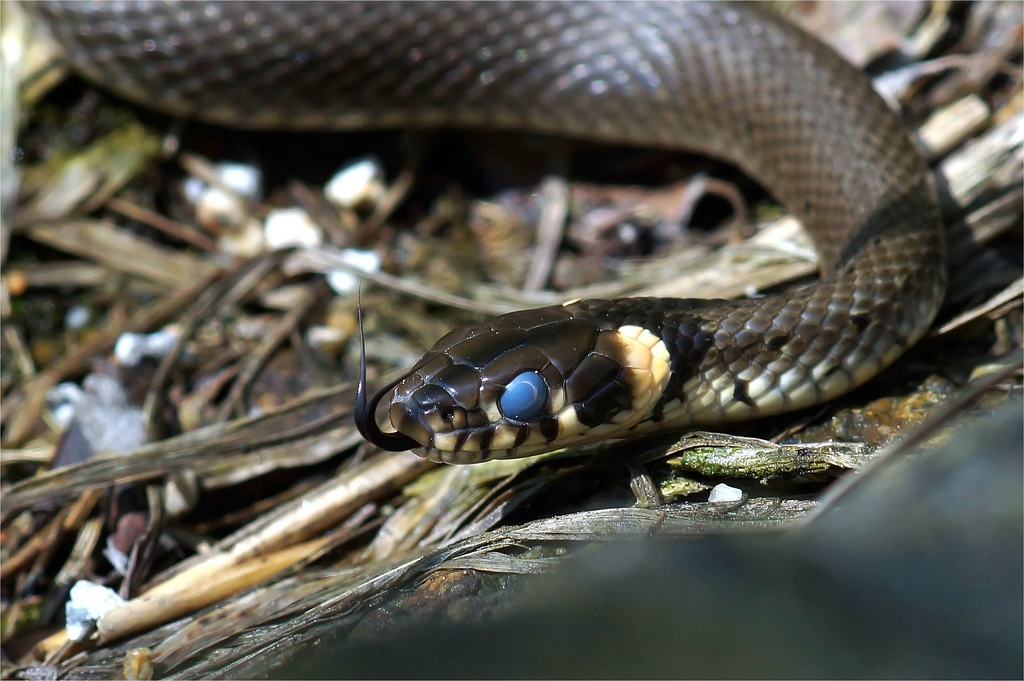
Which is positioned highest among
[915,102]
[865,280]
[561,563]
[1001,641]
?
[915,102]

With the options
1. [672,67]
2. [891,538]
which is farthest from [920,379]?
[672,67]

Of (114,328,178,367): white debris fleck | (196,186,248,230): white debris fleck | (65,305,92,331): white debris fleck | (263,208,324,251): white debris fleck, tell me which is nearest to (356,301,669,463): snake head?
(114,328,178,367): white debris fleck

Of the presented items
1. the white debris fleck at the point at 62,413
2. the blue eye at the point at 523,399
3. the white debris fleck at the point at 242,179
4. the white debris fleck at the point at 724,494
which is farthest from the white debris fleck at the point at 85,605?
the white debris fleck at the point at 242,179

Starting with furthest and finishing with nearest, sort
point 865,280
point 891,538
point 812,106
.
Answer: point 812,106
point 865,280
point 891,538

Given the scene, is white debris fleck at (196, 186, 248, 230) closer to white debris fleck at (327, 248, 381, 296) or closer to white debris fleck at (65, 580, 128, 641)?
white debris fleck at (327, 248, 381, 296)

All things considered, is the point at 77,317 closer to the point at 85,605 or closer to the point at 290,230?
the point at 290,230

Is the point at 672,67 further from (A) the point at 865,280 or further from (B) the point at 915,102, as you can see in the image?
(A) the point at 865,280
